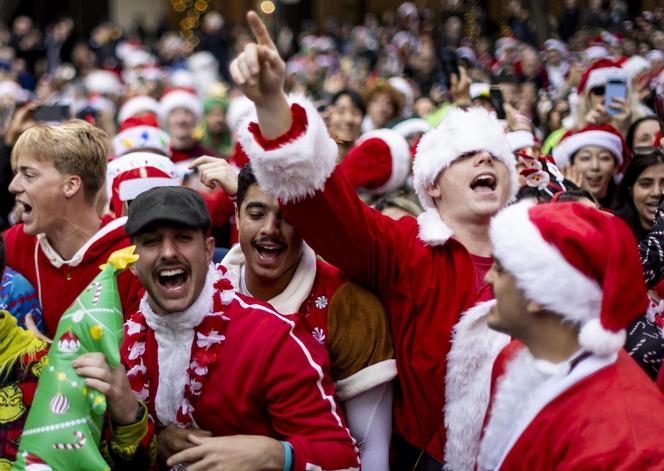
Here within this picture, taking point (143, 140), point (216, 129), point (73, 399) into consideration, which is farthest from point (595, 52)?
point (73, 399)

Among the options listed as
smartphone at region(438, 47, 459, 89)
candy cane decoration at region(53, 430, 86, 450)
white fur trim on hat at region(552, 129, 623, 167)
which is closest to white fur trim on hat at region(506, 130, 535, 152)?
smartphone at region(438, 47, 459, 89)

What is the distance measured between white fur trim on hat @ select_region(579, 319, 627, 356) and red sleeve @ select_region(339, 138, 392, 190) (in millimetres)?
2957

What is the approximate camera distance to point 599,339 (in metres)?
2.38

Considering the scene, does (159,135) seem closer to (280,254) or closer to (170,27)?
(280,254)

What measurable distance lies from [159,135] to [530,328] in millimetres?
3774

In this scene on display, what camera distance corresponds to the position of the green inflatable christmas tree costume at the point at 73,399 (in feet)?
8.50

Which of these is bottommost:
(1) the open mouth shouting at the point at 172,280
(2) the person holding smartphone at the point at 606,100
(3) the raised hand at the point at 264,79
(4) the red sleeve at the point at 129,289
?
(2) the person holding smartphone at the point at 606,100

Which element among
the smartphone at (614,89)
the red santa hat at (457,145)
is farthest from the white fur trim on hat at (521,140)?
the red santa hat at (457,145)

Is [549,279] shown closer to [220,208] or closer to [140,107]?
[220,208]

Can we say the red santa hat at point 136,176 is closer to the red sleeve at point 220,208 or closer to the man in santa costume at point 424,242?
the red sleeve at point 220,208

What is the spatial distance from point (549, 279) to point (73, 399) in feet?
4.36

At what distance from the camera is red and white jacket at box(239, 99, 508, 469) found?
9.84ft

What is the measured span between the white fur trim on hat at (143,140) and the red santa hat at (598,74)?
2.87 meters

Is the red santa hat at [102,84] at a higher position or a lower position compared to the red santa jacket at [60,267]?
lower
